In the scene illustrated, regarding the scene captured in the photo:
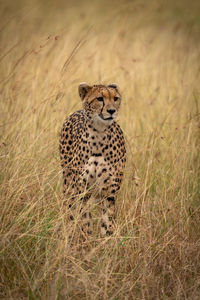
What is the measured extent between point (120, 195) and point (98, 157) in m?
0.52

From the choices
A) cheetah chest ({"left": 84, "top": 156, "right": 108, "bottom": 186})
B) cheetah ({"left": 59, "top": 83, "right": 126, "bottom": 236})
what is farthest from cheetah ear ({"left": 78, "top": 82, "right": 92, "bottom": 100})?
cheetah chest ({"left": 84, "top": 156, "right": 108, "bottom": 186})

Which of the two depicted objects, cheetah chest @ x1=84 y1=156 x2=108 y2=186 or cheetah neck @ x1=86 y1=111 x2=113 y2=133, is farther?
cheetah chest @ x1=84 y1=156 x2=108 y2=186

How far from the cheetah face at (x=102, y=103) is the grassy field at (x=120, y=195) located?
16.9 inches

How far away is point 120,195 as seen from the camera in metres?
3.73

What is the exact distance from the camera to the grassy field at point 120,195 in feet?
8.77

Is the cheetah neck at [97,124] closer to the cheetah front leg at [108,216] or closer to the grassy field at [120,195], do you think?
the grassy field at [120,195]

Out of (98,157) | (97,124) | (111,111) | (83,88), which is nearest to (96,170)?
(98,157)

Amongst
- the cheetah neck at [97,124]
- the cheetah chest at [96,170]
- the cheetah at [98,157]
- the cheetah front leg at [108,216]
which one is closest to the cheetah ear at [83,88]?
the cheetah at [98,157]

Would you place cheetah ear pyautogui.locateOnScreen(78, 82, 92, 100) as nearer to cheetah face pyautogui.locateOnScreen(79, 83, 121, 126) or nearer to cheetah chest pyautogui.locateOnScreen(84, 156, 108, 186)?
cheetah face pyautogui.locateOnScreen(79, 83, 121, 126)

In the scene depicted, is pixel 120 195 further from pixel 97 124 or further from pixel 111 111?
pixel 111 111

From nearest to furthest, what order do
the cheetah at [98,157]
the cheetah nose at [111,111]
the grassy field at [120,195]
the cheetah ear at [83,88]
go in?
the grassy field at [120,195] → the cheetah nose at [111,111] → the cheetah at [98,157] → the cheetah ear at [83,88]

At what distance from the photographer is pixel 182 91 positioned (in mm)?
5500

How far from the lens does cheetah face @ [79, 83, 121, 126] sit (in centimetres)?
309

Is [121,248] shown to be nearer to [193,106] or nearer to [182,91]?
[193,106]
